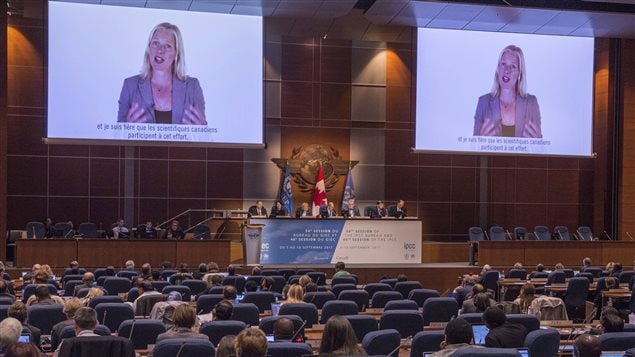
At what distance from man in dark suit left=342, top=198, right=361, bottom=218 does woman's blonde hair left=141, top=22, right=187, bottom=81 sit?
15.9ft

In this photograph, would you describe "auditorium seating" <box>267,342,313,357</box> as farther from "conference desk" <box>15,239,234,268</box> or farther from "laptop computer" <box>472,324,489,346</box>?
"conference desk" <box>15,239,234,268</box>

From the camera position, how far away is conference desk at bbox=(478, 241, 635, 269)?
18.5 metres

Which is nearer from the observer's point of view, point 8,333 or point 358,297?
point 8,333

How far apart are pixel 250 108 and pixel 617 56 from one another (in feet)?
36.2

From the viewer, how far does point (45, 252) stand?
1617 centimetres

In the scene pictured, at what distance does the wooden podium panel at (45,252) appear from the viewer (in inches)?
633

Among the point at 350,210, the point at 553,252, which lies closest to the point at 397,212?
the point at 350,210

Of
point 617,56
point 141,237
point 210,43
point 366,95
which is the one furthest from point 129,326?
point 617,56

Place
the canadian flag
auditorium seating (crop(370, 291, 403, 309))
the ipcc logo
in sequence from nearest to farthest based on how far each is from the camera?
auditorium seating (crop(370, 291, 403, 309)) → the ipcc logo → the canadian flag

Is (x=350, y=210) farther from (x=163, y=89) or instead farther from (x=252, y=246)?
(x=163, y=89)

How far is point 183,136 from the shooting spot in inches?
697

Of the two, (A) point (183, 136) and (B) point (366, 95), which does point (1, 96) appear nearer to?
(A) point (183, 136)

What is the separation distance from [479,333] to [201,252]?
1086 centimetres

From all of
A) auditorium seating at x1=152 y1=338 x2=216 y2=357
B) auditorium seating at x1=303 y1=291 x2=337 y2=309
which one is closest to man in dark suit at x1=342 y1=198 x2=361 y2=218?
auditorium seating at x1=303 y1=291 x2=337 y2=309
